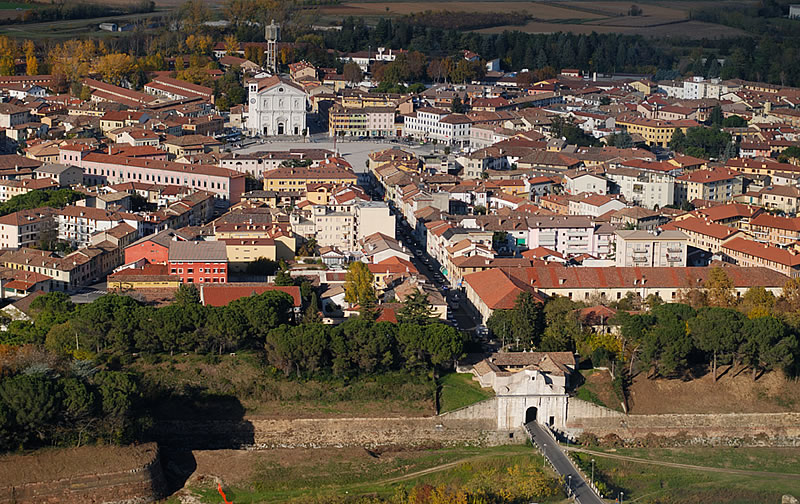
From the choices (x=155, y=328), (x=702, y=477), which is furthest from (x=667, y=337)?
(x=155, y=328)

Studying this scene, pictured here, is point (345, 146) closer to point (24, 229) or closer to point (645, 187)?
point (645, 187)

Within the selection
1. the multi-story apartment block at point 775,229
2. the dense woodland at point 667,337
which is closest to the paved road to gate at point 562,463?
the dense woodland at point 667,337

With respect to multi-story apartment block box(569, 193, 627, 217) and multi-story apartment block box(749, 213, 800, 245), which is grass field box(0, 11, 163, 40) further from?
multi-story apartment block box(749, 213, 800, 245)

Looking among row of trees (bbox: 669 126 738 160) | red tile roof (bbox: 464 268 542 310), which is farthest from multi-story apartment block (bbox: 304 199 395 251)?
row of trees (bbox: 669 126 738 160)

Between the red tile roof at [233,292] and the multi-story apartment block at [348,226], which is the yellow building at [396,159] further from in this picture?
the red tile roof at [233,292]

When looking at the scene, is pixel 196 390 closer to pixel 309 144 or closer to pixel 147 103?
pixel 309 144

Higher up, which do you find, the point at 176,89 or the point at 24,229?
the point at 176,89

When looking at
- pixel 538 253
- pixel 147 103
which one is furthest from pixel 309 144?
pixel 538 253
